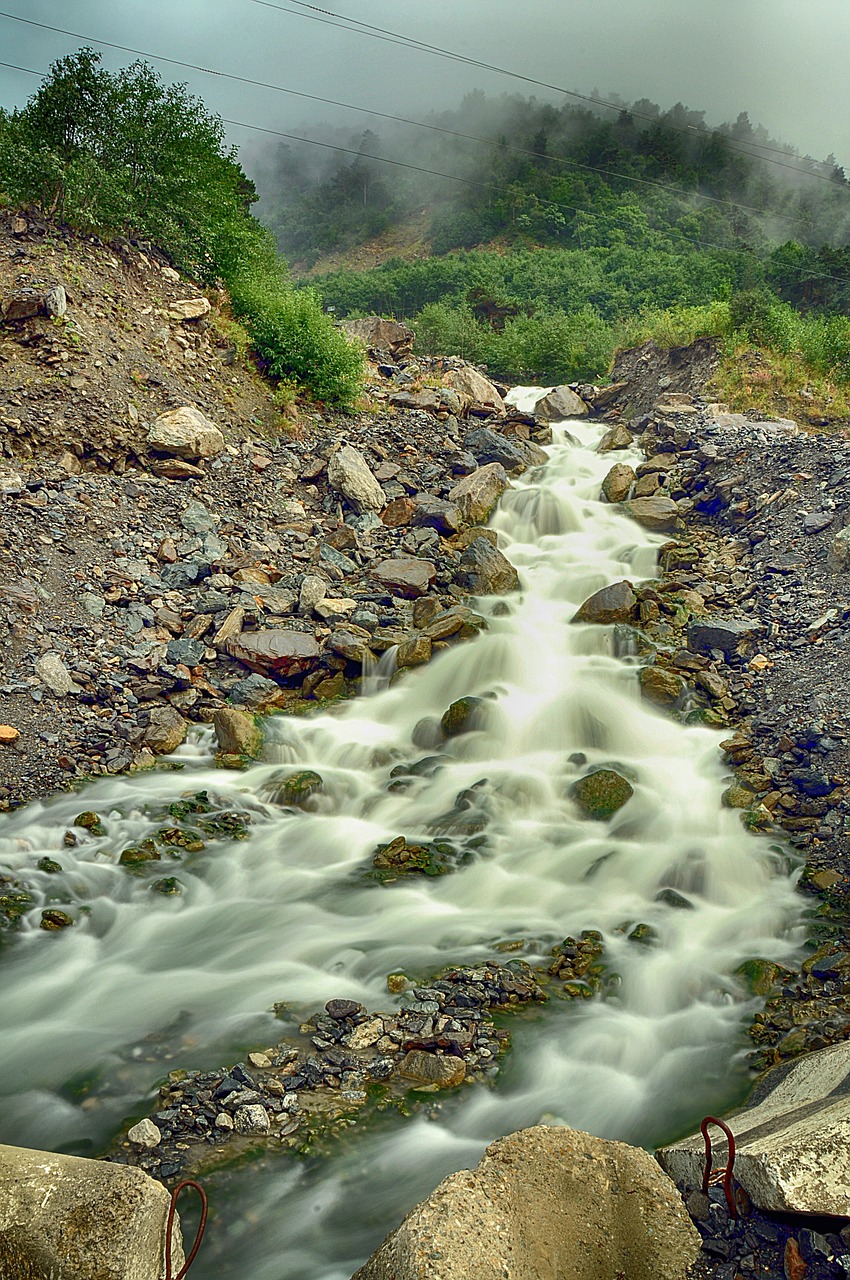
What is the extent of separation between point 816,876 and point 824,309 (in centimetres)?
3028

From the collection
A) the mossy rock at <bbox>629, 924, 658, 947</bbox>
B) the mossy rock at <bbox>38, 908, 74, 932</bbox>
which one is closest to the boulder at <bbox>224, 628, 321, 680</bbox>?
the mossy rock at <bbox>38, 908, 74, 932</bbox>

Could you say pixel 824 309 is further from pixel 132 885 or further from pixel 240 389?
pixel 132 885

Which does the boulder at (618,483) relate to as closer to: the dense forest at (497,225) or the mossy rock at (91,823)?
the dense forest at (497,225)

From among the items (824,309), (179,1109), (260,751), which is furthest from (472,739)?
(824,309)

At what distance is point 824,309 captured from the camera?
29.6 metres

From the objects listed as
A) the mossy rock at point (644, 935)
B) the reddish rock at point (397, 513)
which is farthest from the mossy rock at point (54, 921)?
the reddish rock at point (397, 513)

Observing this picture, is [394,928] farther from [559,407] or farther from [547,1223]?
[559,407]

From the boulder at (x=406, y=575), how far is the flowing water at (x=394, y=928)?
129cm

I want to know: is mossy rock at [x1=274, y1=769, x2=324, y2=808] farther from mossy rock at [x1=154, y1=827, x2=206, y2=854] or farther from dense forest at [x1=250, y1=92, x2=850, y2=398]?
dense forest at [x1=250, y1=92, x2=850, y2=398]

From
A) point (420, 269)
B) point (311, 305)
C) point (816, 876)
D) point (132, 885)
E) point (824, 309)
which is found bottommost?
point (132, 885)

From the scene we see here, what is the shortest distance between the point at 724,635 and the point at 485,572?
11.0 feet

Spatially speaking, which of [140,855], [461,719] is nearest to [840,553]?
[461,719]

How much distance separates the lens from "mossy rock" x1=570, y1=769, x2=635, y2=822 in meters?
7.07

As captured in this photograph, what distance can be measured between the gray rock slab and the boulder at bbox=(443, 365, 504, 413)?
46.1ft
